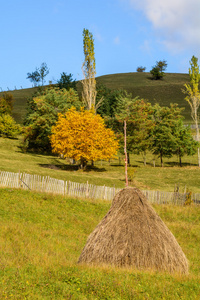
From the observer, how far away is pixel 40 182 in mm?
23281

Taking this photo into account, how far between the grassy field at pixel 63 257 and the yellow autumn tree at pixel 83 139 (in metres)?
20.2

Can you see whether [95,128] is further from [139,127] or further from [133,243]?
[133,243]

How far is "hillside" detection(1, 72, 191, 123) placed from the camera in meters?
115

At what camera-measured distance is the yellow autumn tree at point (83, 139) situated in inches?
1661

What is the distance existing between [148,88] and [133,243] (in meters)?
125

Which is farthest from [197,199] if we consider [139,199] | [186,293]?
[186,293]

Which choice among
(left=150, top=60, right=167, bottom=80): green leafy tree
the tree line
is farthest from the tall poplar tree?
(left=150, top=60, right=167, bottom=80): green leafy tree

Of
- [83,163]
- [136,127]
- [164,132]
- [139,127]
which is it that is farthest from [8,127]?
[164,132]

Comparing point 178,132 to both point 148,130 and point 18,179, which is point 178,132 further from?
point 18,179

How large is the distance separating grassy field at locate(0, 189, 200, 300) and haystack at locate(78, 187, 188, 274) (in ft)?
1.66

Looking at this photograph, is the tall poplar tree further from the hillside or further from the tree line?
the hillside

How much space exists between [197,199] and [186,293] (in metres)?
19.9

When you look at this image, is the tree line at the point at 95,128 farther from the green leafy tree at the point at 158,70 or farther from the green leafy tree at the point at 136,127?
the green leafy tree at the point at 158,70

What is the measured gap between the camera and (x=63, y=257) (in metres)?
11.0
